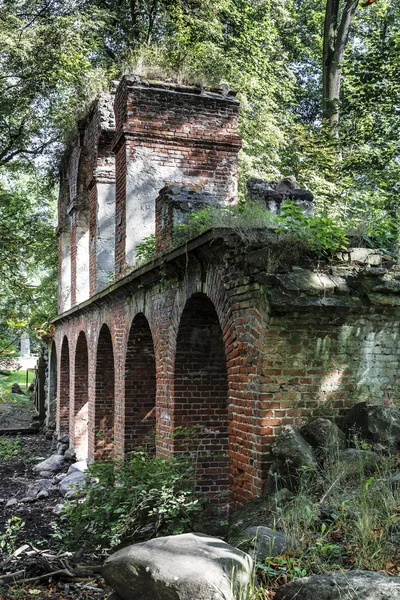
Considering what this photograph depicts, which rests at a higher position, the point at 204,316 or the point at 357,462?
the point at 204,316

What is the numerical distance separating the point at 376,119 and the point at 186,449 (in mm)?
11292

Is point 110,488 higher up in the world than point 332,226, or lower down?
lower down

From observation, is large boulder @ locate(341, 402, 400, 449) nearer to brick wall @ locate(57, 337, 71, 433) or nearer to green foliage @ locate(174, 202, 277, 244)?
green foliage @ locate(174, 202, 277, 244)

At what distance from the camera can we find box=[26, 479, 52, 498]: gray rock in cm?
1088

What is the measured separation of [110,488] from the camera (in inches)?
247

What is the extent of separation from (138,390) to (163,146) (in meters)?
4.36

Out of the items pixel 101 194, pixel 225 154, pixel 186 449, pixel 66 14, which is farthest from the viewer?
pixel 66 14

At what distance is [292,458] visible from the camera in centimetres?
499

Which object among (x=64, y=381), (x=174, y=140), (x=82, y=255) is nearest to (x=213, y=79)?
(x=174, y=140)

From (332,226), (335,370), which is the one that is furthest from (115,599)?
(332,226)

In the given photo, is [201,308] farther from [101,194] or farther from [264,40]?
[264,40]

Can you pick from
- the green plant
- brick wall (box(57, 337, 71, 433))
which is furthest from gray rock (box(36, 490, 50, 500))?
brick wall (box(57, 337, 71, 433))

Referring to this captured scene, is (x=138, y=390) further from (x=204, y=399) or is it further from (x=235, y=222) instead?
(x=235, y=222)

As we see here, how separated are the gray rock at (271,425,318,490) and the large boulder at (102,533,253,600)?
3.47 ft
